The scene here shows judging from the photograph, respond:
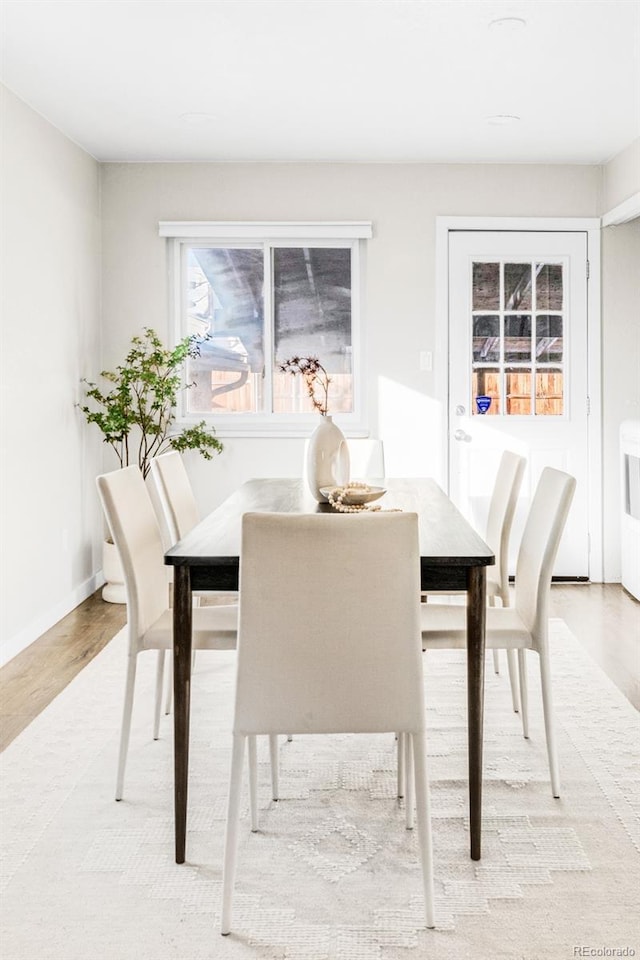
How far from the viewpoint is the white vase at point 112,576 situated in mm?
4758

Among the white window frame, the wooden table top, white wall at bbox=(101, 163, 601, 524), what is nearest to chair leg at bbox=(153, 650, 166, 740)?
the wooden table top

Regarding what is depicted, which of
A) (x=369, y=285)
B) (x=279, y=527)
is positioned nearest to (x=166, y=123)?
(x=369, y=285)

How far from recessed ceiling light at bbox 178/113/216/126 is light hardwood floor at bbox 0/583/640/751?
8.35 ft

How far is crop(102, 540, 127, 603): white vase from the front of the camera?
15.6ft

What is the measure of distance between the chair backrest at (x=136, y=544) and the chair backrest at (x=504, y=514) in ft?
3.92

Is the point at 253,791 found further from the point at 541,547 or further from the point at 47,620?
the point at 47,620

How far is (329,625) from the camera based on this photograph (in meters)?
1.87

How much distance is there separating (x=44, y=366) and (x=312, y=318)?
1709 millimetres

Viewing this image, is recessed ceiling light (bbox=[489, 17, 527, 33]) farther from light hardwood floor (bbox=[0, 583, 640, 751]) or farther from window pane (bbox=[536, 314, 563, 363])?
light hardwood floor (bbox=[0, 583, 640, 751])

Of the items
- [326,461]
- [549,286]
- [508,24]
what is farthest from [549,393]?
[326,461]

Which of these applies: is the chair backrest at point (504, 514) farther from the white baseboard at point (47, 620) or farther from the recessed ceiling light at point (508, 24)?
the white baseboard at point (47, 620)

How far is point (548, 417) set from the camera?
17.2ft

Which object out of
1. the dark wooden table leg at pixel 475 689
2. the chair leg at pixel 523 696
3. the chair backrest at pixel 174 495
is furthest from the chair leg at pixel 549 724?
the chair backrest at pixel 174 495

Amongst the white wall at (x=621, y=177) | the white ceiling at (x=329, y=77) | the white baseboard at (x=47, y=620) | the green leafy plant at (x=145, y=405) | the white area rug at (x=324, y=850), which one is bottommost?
the white area rug at (x=324, y=850)
